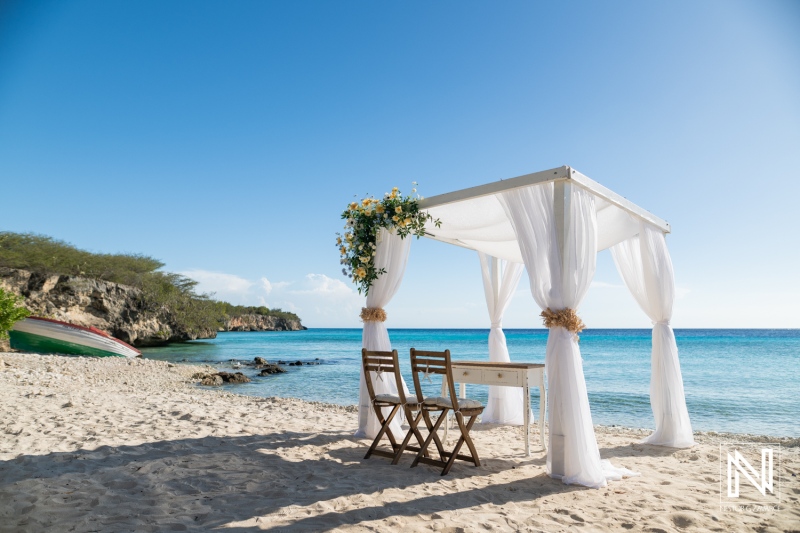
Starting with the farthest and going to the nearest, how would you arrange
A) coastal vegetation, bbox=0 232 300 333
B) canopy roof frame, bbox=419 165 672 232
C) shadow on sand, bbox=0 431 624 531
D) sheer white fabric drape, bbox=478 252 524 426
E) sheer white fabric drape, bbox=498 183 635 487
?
coastal vegetation, bbox=0 232 300 333
sheer white fabric drape, bbox=478 252 524 426
canopy roof frame, bbox=419 165 672 232
sheer white fabric drape, bbox=498 183 635 487
shadow on sand, bbox=0 431 624 531

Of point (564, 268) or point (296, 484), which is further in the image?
point (564, 268)

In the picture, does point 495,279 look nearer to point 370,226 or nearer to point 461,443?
point 370,226

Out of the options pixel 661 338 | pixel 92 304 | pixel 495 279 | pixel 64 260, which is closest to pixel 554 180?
pixel 661 338

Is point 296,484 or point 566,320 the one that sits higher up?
point 566,320

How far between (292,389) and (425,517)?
9521mm

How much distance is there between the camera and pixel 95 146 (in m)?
11.4

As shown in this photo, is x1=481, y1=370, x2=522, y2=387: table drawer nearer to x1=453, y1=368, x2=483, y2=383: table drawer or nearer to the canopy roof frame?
x1=453, y1=368, x2=483, y2=383: table drawer

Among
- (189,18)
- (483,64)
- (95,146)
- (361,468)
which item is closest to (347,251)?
(361,468)

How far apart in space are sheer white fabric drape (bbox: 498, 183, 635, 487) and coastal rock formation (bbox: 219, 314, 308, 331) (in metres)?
49.7

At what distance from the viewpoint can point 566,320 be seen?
388cm

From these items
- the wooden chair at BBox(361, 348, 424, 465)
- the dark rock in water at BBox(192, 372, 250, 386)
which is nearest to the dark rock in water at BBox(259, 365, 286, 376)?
the dark rock in water at BBox(192, 372, 250, 386)

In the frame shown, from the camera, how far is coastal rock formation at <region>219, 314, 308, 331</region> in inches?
2133

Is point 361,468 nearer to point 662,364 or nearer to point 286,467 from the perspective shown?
point 286,467

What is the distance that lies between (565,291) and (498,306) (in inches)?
108
